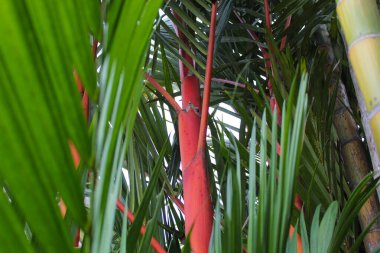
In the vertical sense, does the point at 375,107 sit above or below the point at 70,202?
above

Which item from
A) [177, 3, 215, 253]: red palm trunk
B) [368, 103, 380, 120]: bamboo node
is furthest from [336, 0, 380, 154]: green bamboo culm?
[177, 3, 215, 253]: red palm trunk

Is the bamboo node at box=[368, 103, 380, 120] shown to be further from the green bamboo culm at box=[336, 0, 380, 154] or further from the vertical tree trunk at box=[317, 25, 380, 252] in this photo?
the vertical tree trunk at box=[317, 25, 380, 252]

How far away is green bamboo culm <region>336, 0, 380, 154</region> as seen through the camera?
1.57 feet

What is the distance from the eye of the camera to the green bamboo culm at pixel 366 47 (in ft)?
1.57

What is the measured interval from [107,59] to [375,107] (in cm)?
30

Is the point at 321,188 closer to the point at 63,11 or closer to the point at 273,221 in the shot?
the point at 273,221

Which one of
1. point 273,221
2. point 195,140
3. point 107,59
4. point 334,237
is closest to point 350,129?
point 195,140

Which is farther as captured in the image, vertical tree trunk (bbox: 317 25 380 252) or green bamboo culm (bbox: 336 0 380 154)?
vertical tree trunk (bbox: 317 25 380 252)

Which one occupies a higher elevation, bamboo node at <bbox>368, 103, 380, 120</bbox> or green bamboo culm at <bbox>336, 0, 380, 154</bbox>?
green bamboo culm at <bbox>336, 0, 380, 154</bbox>

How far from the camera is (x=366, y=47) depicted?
0.49 metres

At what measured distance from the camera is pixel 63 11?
0.22 metres

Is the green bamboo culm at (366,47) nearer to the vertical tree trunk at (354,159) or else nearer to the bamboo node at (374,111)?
the bamboo node at (374,111)

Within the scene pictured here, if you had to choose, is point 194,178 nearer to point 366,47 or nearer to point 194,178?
point 194,178

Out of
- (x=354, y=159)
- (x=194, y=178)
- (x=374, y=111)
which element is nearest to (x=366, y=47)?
(x=374, y=111)
